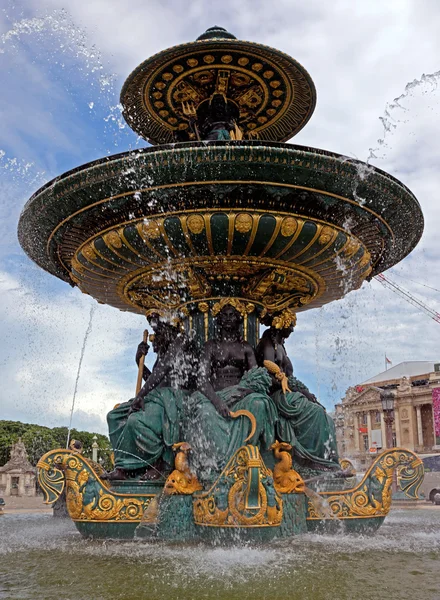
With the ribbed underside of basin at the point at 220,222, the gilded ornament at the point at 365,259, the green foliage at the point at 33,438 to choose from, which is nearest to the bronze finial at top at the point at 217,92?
the ribbed underside of basin at the point at 220,222

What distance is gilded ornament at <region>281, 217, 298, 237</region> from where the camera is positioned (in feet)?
23.1

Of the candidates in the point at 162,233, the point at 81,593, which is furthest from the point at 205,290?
the point at 81,593

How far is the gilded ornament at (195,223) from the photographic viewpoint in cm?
700

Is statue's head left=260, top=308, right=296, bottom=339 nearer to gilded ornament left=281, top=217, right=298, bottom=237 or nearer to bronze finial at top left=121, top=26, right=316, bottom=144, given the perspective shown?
gilded ornament left=281, top=217, right=298, bottom=237

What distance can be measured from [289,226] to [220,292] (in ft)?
4.76

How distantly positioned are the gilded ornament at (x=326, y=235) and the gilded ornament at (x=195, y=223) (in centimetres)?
138

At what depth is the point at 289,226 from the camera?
7070 mm

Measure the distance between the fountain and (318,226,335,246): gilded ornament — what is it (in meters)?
0.02

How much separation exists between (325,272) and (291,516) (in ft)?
10.4

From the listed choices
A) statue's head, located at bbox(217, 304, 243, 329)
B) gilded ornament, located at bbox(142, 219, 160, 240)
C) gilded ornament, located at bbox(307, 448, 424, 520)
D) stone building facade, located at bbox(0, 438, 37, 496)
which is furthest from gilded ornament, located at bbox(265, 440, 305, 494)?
stone building facade, located at bbox(0, 438, 37, 496)

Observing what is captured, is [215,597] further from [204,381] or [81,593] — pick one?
[204,381]

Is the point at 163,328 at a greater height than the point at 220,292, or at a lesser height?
lesser

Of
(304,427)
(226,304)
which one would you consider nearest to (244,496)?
(304,427)

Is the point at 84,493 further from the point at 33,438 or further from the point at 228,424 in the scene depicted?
the point at 33,438
